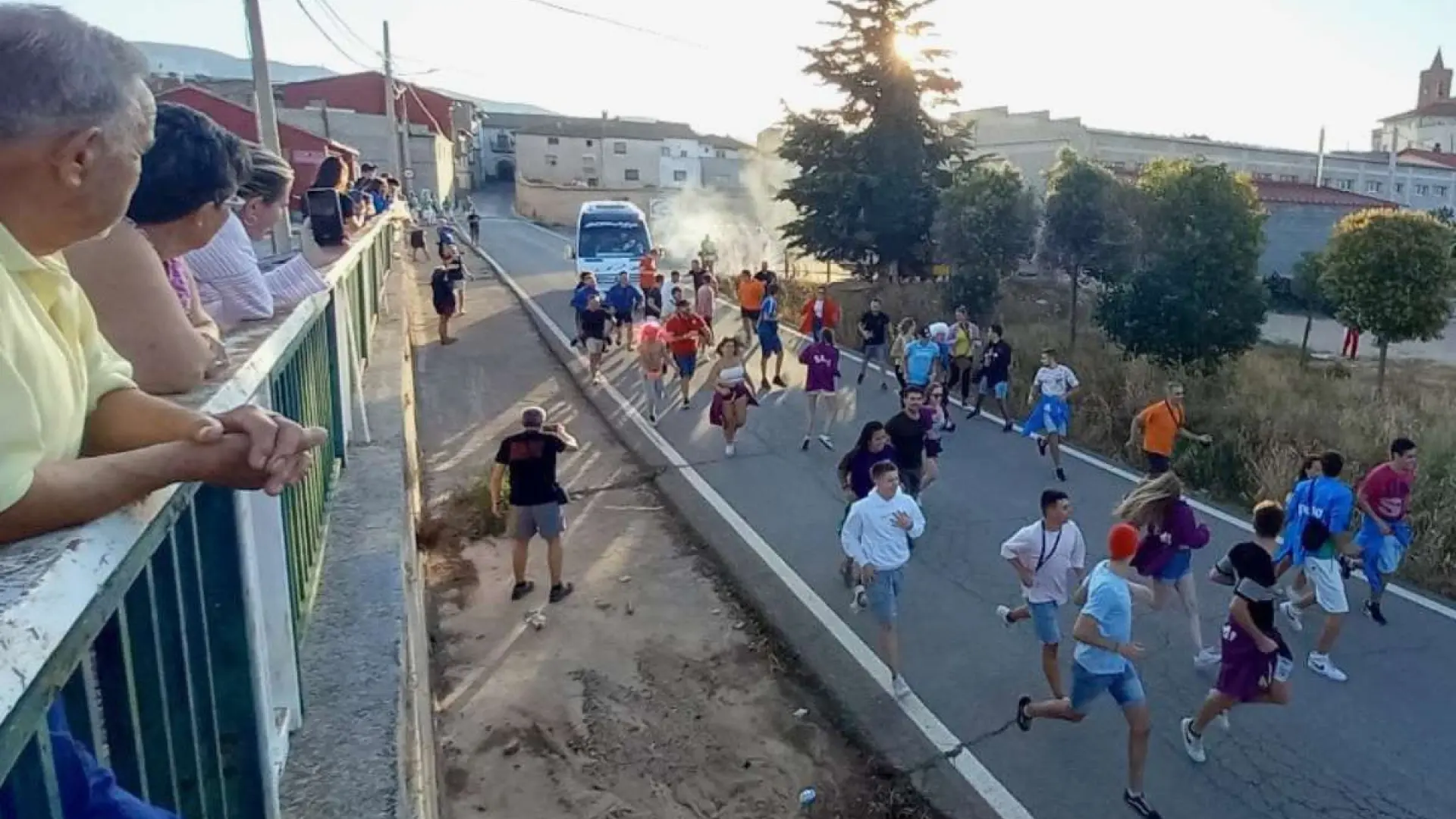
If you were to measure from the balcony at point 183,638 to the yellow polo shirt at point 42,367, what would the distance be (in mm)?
122

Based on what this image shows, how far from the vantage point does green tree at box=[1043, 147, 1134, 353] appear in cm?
2025

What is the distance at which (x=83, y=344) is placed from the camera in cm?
166

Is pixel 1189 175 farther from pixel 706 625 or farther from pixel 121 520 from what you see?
pixel 121 520

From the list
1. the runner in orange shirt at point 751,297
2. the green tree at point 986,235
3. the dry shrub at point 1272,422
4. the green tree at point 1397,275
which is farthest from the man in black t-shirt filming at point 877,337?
the green tree at point 1397,275

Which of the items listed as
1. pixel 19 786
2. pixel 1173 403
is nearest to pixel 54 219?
pixel 19 786

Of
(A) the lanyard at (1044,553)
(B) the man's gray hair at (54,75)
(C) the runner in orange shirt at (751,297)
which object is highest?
(B) the man's gray hair at (54,75)

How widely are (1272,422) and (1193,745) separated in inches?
297

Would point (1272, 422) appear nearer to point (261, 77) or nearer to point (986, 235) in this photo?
point (986, 235)

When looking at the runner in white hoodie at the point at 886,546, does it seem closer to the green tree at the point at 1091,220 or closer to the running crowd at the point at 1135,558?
the running crowd at the point at 1135,558

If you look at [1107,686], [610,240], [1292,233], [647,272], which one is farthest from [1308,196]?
[1107,686]

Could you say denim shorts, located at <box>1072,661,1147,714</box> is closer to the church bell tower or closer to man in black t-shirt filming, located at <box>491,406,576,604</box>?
man in black t-shirt filming, located at <box>491,406,576,604</box>

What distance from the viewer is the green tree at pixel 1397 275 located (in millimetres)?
16594

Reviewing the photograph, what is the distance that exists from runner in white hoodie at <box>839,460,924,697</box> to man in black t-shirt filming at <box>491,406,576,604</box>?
98.7 inches

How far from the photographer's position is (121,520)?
55.6 inches
